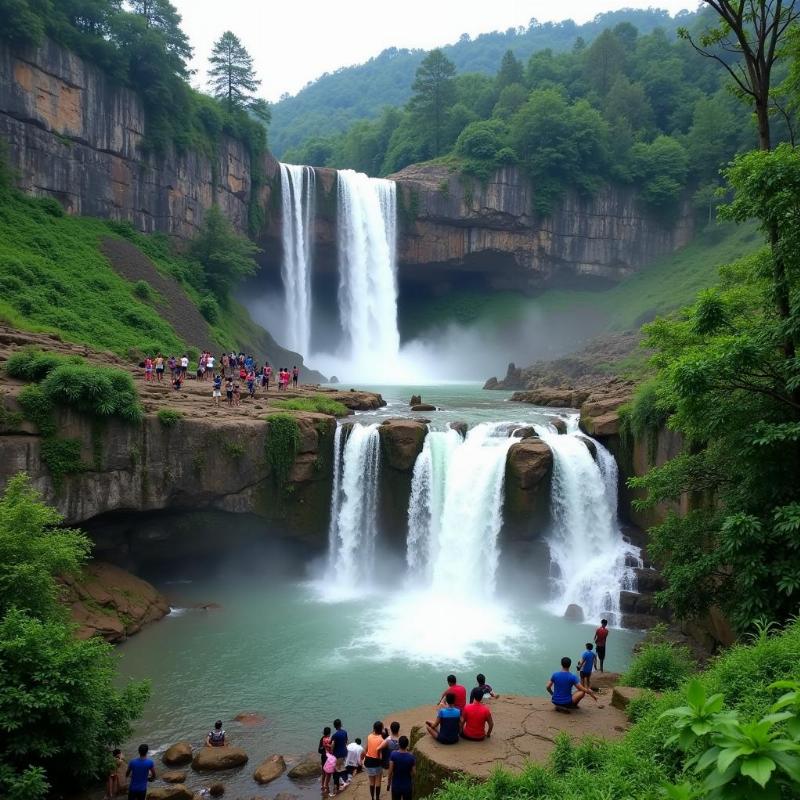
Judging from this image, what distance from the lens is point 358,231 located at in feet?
162

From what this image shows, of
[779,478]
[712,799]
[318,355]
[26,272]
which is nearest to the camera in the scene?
[712,799]

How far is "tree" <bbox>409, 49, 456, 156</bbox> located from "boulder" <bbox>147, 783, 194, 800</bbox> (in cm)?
6040

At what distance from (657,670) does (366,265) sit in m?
42.6

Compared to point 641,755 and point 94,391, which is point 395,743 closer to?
point 641,755

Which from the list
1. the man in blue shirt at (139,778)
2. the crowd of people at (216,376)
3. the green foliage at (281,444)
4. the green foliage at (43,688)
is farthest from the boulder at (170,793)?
the crowd of people at (216,376)

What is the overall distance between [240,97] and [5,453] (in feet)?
127

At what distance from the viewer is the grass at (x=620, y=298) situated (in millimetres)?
51000

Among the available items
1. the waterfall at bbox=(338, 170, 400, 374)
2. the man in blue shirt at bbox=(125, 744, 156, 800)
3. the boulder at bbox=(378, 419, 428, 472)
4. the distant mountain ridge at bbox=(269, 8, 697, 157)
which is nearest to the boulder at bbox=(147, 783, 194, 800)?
the man in blue shirt at bbox=(125, 744, 156, 800)

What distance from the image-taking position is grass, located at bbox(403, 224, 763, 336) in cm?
5100

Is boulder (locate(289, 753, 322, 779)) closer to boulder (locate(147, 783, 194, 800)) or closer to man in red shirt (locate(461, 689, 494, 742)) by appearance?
boulder (locate(147, 783, 194, 800))

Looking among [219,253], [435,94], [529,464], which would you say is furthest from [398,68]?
[529,464]

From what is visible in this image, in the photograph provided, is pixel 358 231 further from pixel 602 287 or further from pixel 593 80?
pixel 593 80

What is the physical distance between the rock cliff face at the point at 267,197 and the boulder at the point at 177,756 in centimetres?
3210

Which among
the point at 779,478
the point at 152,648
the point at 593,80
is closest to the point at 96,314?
the point at 152,648
